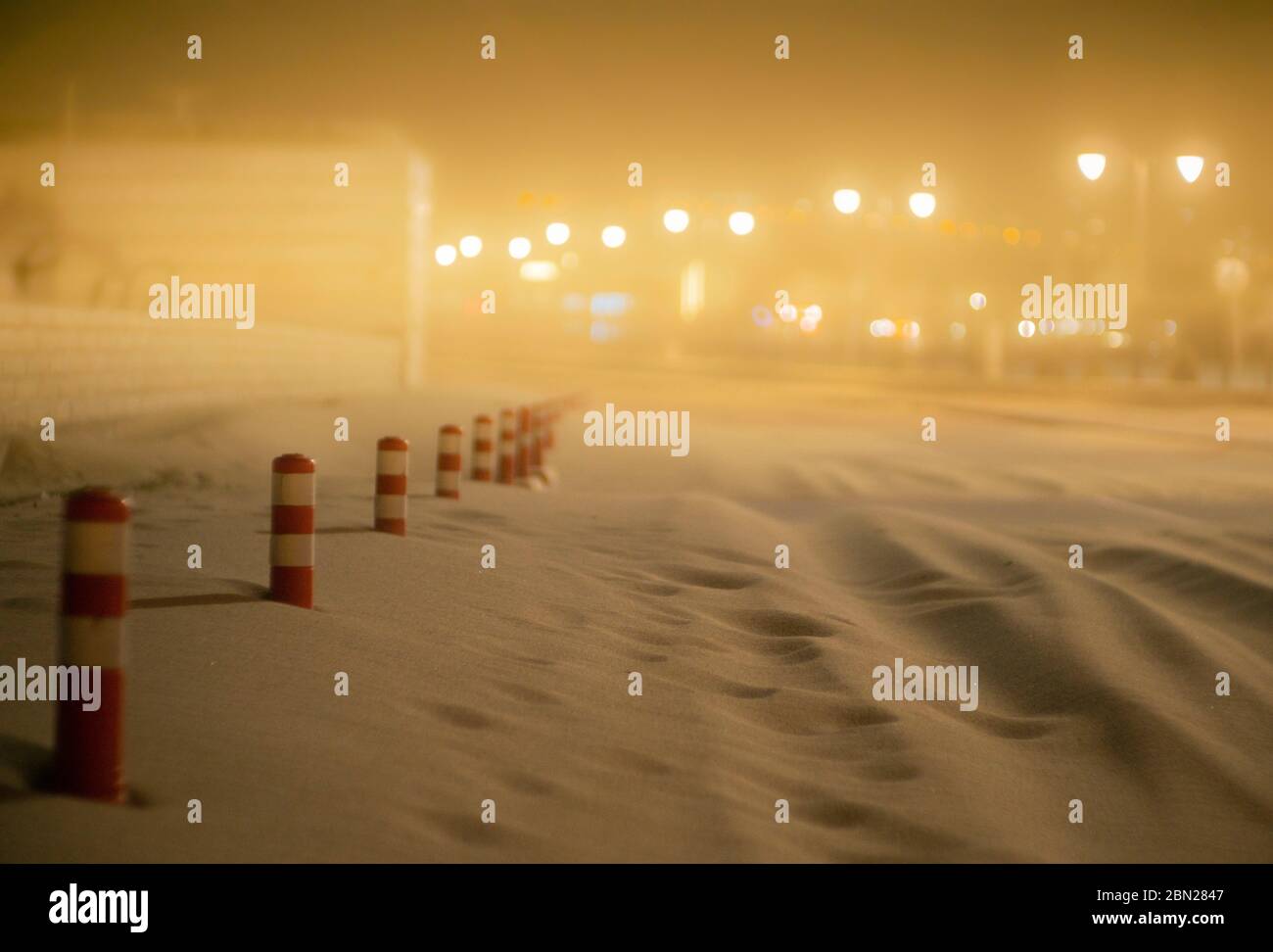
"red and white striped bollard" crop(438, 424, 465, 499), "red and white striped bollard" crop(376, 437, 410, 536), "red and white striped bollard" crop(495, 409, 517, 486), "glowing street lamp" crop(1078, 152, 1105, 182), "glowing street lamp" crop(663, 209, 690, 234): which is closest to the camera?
"red and white striped bollard" crop(376, 437, 410, 536)

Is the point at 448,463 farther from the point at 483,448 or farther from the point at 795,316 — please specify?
the point at 795,316

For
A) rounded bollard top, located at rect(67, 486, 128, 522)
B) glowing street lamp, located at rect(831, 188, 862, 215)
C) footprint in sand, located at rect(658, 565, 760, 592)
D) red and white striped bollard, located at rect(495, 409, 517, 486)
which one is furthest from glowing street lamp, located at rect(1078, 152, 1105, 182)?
rounded bollard top, located at rect(67, 486, 128, 522)

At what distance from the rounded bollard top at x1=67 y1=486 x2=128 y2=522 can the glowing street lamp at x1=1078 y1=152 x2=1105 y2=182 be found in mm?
20664

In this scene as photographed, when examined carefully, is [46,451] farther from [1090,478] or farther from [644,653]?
[1090,478]

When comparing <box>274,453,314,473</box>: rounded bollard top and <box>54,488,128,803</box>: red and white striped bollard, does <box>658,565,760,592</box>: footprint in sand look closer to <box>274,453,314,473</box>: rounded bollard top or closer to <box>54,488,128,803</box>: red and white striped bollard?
<box>274,453,314,473</box>: rounded bollard top

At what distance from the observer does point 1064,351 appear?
2333 inches

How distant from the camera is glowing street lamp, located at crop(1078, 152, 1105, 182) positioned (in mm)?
23031

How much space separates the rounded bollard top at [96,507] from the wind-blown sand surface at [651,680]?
706 mm

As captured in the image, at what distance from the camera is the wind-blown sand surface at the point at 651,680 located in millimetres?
4586

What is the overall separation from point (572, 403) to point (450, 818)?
2804 centimetres

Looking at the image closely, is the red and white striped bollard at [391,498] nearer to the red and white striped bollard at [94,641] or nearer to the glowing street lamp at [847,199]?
the red and white striped bollard at [94,641]

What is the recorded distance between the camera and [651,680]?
22.1ft

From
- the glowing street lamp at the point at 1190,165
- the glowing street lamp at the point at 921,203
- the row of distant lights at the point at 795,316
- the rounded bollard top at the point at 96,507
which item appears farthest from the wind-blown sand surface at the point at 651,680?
the row of distant lights at the point at 795,316
